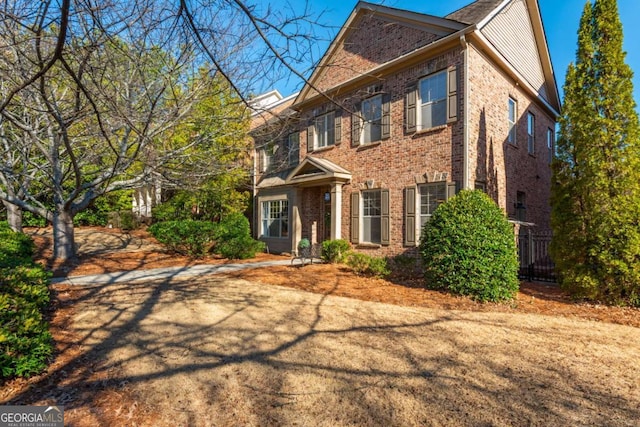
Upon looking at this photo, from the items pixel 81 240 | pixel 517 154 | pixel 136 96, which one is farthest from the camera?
pixel 81 240

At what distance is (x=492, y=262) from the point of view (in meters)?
6.46

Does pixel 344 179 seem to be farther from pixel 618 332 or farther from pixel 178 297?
pixel 618 332

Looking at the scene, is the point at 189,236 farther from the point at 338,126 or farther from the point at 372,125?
the point at 372,125

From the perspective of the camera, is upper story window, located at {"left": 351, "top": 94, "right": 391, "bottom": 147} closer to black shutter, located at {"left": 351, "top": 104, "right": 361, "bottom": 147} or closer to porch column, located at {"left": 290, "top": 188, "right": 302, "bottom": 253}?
black shutter, located at {"left": 351, "top": 104, "right": 361, "bottom": 147}

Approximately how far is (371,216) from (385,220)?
2.55ft

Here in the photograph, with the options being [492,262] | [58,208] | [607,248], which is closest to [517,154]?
[607,248]

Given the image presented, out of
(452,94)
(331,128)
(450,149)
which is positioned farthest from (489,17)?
(331,128)

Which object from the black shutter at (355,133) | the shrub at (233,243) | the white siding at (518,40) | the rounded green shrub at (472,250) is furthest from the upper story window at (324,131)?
the rounded green shrub at (472,250)

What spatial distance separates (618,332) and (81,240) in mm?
17684

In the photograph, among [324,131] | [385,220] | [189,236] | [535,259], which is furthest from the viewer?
[324,131]

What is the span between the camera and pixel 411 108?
9.77 meters

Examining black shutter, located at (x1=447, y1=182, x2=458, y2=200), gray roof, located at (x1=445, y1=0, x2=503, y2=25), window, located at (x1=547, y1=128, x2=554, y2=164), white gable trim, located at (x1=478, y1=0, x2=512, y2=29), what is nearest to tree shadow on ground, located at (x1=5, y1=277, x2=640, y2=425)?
black shutter, located at (x1=447, y1=182, x2=458, y2=200)

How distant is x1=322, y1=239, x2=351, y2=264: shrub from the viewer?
10.9 m

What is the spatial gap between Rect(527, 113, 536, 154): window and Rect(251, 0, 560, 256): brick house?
38 millimetres
